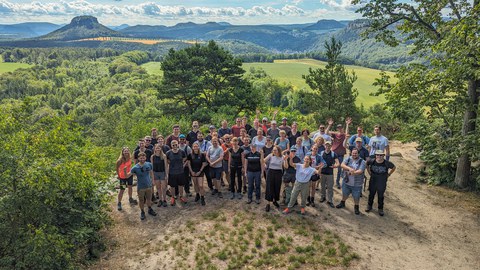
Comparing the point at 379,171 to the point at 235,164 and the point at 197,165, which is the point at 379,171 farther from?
the point at 197,165

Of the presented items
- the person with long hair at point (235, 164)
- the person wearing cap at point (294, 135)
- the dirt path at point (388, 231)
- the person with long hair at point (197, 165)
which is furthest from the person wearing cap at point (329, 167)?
the person with long hair at point (197, 165)

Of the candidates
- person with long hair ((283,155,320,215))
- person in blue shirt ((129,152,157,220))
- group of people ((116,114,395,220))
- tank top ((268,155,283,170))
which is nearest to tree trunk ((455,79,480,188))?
group of people ((116,114,395,220))

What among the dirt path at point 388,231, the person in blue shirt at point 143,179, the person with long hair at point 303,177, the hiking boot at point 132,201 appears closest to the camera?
the dirt path at point 388,231

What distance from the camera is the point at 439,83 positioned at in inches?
433

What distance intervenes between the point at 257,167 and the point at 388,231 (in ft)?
13.3

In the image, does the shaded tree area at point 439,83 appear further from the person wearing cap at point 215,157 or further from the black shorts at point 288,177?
the person wearing cap at point 215,157

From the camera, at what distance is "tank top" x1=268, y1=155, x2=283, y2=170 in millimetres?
9261

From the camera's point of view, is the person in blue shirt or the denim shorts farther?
the denim shorts

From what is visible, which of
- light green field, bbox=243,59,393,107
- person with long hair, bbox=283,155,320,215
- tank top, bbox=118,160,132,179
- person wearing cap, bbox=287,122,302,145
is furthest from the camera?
light green field, bbox=243,59,393,107

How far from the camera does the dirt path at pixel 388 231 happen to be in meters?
7.83

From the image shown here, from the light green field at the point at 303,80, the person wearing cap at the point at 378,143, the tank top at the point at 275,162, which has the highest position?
the person wearing cap at the point at 378,143

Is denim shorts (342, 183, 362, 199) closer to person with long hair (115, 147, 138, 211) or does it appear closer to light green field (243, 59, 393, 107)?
person with long hair (115, 147, 138, 211)

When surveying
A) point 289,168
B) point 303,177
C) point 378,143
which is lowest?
point 303,177

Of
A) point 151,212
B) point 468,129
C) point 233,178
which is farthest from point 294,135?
point 468,129
